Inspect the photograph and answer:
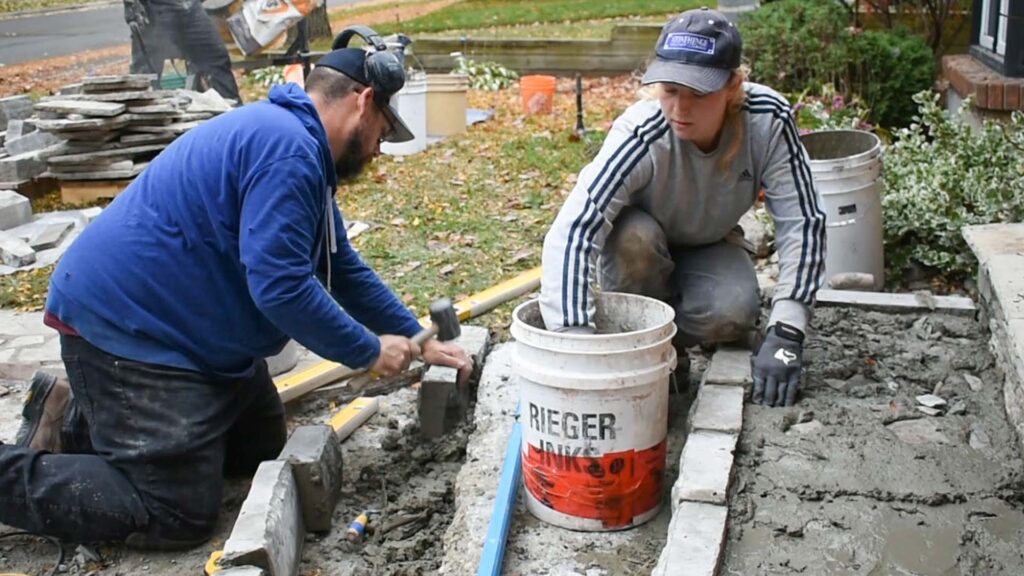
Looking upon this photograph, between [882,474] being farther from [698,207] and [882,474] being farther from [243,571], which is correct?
[243,571]

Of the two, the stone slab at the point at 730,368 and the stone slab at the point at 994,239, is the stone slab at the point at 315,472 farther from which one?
the stone slab at the point at 994,239

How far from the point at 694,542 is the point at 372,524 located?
1289mm

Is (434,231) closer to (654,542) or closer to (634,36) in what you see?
(654,542)

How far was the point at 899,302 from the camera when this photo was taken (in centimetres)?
446

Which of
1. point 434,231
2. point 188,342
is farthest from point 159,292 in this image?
point 434,231

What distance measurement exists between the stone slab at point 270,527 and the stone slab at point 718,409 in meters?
1.29

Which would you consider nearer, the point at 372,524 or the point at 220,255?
the point at 220,255

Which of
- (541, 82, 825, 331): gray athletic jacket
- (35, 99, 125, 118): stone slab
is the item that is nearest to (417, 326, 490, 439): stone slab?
(541, 82, 825, 331): gray athletic jacket

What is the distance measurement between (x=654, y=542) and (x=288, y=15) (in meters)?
8.07

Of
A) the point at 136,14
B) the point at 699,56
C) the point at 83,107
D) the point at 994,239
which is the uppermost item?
the point at 699,56

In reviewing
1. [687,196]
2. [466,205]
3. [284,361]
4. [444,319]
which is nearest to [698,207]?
[687,196]

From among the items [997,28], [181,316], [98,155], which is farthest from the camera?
[98,155]

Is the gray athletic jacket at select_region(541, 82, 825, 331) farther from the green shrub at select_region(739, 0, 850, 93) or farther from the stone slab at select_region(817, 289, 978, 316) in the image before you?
the green shrub at select_region(739, 0, 850, 93)

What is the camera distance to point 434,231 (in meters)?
6.78
